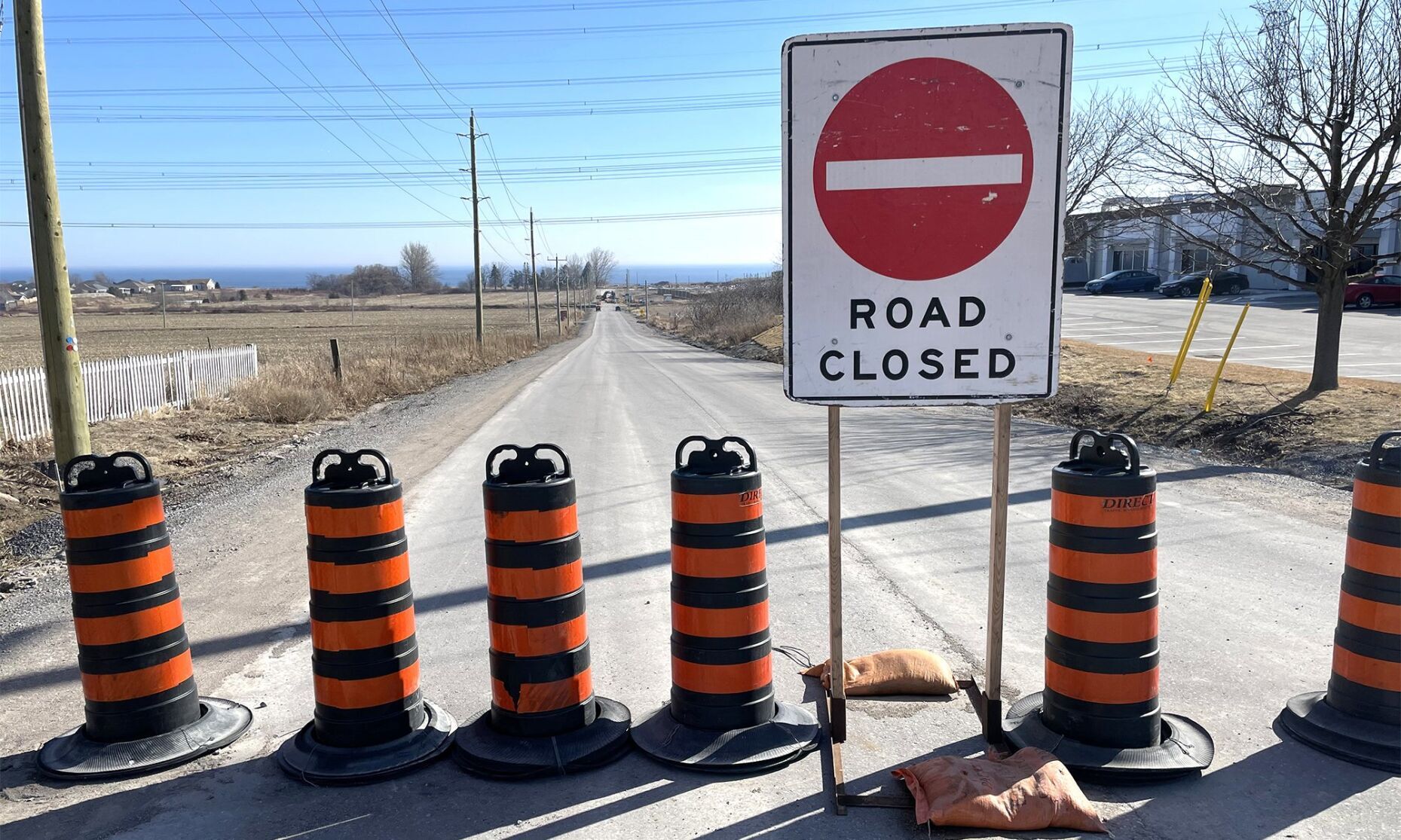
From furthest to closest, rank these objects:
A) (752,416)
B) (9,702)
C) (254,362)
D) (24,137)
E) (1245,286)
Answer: (1245,286) → (254,362) → (752,416) → (24,137) → (9,702)

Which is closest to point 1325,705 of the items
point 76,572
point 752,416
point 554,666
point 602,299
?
point 554,666

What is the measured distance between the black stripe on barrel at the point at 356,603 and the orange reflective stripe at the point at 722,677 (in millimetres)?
1220

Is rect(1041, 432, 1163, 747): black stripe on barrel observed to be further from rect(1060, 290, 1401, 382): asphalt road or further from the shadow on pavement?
rect(1060, 290, 1401, 382): asphalt road

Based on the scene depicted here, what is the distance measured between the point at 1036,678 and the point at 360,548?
327 centimetres

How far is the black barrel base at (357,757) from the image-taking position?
366cm

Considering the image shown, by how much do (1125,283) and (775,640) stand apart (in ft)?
178

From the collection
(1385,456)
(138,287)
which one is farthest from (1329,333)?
(138,287)

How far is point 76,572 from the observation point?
379 centimetres

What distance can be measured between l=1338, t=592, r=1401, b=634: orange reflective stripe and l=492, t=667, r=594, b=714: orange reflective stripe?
10.8ft

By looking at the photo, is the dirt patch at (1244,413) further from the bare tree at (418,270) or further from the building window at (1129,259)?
the bare tree at (418,270)

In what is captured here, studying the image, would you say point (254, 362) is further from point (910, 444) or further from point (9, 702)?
point (9, 702)

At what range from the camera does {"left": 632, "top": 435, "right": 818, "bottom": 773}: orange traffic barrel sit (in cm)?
375

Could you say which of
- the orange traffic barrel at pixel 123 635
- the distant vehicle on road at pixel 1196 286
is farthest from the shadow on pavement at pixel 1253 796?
the distant vehicle on road at pixel 1196 286

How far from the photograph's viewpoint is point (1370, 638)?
3.83 m
